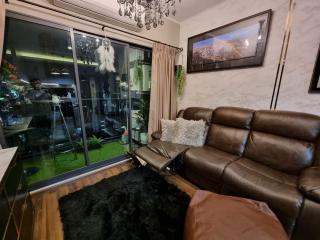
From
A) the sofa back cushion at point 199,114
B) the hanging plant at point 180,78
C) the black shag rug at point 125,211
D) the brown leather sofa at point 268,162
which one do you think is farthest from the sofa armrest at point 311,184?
the hanging plant at point 180,78

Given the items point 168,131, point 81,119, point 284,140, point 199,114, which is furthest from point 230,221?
point 81,119

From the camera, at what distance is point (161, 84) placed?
9.09 ft

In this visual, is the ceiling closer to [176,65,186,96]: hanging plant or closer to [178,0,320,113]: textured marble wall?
[178,0,320,113]: textured marble wall

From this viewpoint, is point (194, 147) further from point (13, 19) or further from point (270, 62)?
point (13, 19)

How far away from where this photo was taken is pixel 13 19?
1.58 meters

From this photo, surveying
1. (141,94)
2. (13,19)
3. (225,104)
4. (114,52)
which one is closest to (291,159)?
(225,104)

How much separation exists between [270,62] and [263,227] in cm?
193

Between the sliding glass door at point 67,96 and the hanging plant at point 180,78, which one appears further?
the hanging plant at point 180,78

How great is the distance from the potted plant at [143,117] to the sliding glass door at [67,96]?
0.02m

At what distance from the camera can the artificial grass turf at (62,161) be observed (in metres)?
2.08

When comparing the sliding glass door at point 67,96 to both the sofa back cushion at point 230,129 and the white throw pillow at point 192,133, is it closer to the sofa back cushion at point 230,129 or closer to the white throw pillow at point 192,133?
the white throw pillow at point 192,133

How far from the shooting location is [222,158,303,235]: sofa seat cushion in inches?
47.1

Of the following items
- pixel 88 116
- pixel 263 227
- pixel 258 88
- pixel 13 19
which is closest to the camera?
pixel 263 227

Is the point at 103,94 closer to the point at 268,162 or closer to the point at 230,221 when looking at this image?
the point at 230,221
